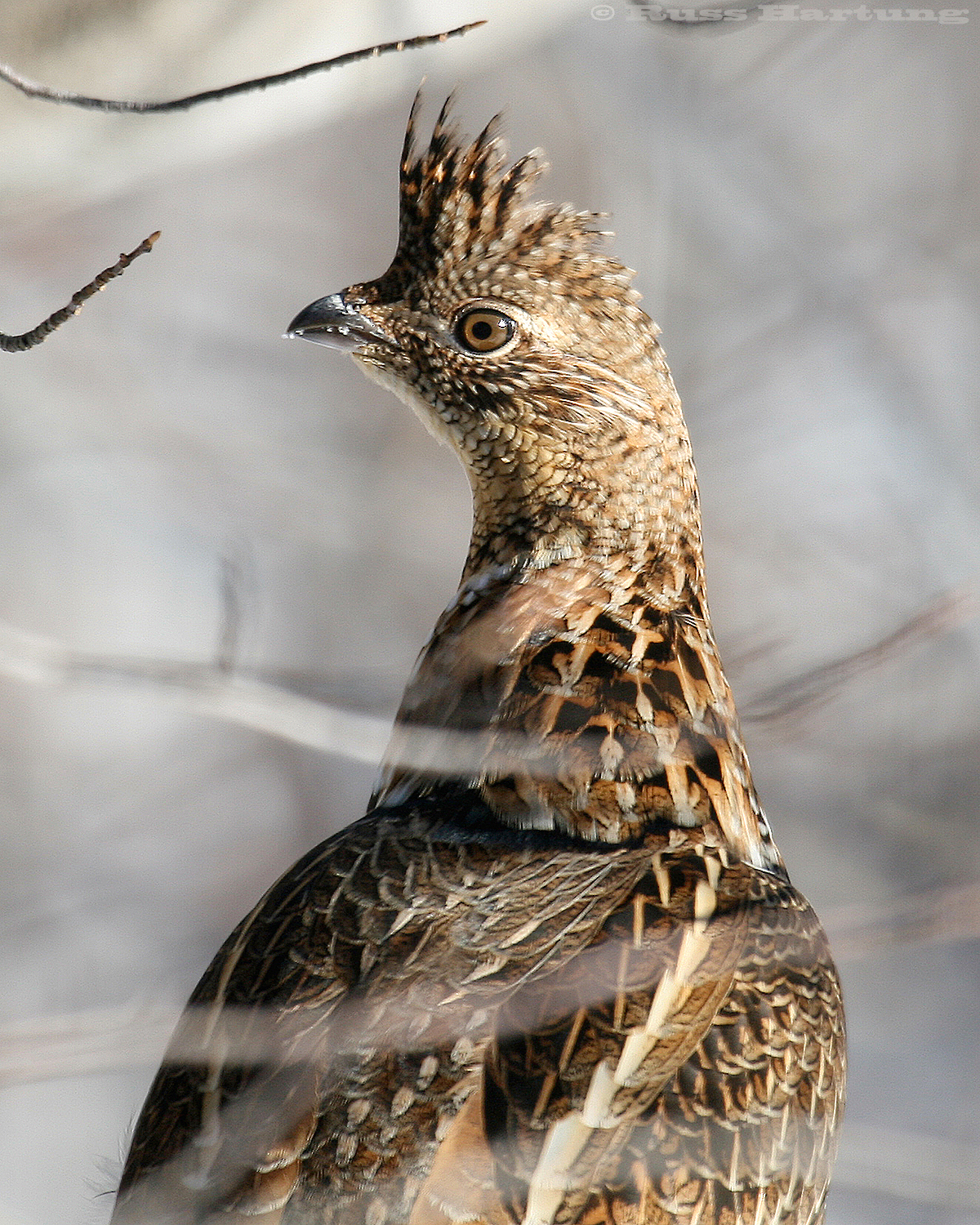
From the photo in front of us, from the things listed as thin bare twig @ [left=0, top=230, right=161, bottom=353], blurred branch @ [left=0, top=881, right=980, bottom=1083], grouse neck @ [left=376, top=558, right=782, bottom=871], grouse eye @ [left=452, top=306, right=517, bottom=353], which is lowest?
blurred branch @ [left=0, top=881, right=980, bottom=1083]

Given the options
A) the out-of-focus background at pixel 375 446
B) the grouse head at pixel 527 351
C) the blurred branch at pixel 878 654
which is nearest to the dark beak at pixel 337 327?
the grouse head at pixel 527 351

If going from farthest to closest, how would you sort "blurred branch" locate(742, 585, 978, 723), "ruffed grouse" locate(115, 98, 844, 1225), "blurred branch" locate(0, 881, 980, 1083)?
"blurred branch" locate(742, 585, 978, 723), "ruffed grouse" locate(115, 98, 844, 1225), "blurred branch" locate(0, 881, 980, 1083)

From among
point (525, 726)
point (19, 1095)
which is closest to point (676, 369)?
point (525, 726)

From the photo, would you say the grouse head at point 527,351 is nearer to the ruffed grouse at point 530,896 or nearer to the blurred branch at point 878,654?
the ruffed grouse at point 530,896

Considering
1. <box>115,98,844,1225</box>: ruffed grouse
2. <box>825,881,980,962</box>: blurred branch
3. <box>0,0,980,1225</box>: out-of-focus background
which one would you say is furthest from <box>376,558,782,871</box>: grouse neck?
<box>825,881,980,962</box>: blurred branch

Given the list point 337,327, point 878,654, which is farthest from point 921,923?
point 337,327

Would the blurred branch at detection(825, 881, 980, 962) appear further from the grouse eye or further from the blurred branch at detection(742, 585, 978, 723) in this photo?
the grouse eye

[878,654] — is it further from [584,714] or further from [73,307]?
[73,307]

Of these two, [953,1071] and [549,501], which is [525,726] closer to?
[549,501]
